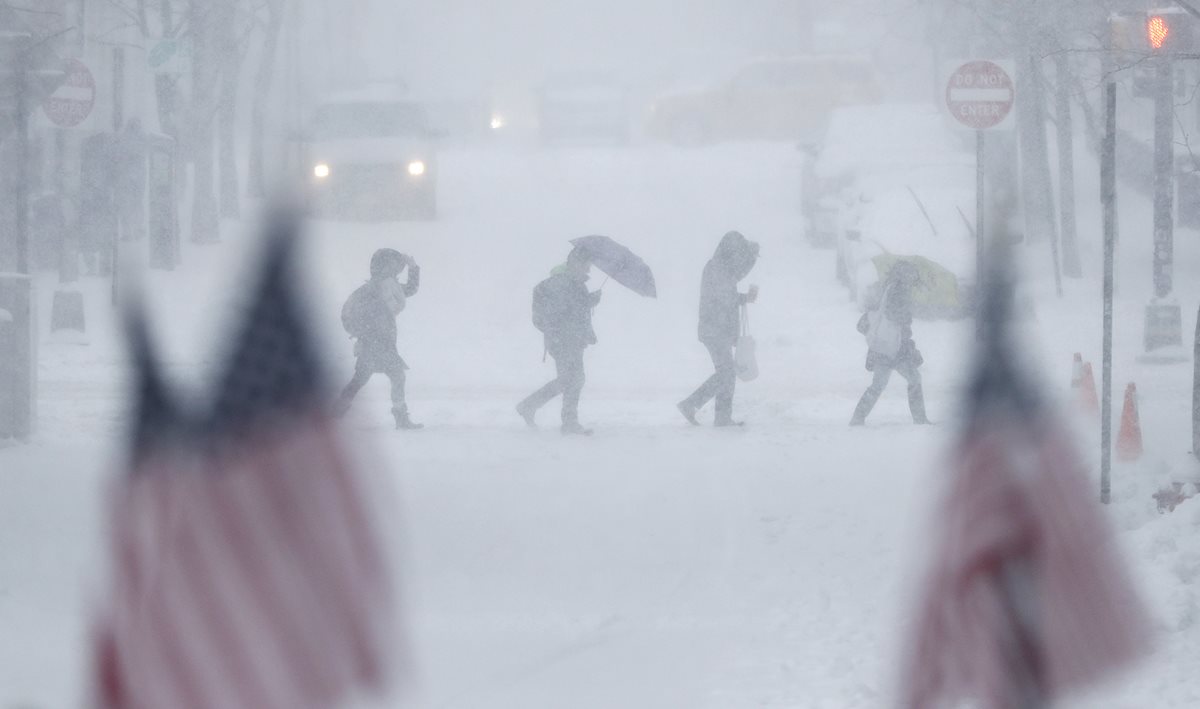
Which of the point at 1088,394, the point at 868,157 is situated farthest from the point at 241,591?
the point at 868,157

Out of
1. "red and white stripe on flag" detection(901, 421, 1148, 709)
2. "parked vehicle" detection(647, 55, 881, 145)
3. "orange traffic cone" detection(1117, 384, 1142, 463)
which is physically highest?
"parked vehicle" detection(647, 55, 881, 145)

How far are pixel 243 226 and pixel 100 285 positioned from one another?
519 centimetres

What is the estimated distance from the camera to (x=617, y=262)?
36.0ft

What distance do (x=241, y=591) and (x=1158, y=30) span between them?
6.11 metres

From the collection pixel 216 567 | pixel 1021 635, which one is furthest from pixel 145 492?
pixel 1021 635

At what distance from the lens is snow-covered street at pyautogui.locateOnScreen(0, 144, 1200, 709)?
641 centimetres

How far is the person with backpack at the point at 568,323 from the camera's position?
35.2 feet

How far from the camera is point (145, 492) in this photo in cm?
823

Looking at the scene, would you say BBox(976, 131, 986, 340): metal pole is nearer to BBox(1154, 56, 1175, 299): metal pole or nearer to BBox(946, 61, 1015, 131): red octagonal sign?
BBox(946, 61, 1015, 131): red octagonal sign

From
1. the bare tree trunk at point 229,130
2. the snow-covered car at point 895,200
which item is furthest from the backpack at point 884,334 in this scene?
the bare tree trunk at point 229,130

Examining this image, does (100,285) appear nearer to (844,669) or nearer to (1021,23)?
(1021,23)

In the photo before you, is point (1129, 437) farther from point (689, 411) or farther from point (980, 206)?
point (689, 411)

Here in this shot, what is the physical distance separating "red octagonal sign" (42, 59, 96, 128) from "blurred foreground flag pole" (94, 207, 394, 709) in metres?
6.17

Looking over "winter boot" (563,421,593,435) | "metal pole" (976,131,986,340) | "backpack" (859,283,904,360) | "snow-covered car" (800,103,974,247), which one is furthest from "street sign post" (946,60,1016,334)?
"snow-covered car" (800,103,974,247)
